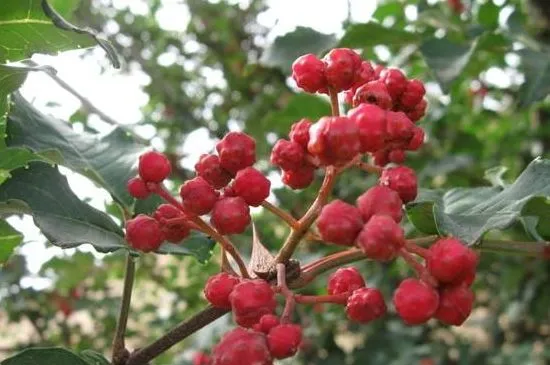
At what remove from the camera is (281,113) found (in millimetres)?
2146

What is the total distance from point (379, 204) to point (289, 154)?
118 millimetres

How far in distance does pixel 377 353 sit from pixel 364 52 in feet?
3.14

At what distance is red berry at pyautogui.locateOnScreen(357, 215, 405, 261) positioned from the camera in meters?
0.72

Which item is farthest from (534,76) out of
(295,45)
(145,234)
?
(145,234)

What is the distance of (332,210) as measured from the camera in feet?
2.44

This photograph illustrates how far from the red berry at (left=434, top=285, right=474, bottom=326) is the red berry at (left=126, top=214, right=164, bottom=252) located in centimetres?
30

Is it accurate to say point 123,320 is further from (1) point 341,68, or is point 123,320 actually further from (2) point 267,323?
(1) point 341,68

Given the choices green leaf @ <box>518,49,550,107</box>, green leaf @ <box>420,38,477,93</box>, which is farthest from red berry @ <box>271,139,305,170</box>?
green leaf @ <box>518,49,550,107</box>

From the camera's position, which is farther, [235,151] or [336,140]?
[235,151]

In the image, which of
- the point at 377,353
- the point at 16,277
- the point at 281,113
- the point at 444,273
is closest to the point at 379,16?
the point at 281,113

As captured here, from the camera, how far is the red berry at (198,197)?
860mm

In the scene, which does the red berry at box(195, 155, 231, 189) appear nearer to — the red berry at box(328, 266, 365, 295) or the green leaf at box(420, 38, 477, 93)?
the red berry at box(328, 266, 365, 295)

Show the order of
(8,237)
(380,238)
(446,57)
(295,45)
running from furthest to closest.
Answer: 1. (295,45)
2. (446,57)
3. (8,237)
4. (380,238)

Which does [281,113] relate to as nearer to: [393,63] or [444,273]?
[393,63]
